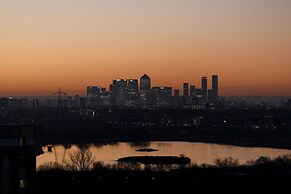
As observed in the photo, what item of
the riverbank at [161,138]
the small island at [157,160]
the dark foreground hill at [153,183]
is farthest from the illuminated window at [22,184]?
the riverbank at [161,138]

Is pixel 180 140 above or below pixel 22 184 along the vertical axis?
below

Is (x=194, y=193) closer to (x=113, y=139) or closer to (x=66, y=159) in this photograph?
(x=66, y=159)

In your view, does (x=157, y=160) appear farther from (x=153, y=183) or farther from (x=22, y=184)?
(x=22, y=184)

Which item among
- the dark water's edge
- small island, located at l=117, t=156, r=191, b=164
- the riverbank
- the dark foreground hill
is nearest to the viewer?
the dark foreground hill

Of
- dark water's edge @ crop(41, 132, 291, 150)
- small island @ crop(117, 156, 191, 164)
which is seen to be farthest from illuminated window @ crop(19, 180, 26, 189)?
dark water's edge @ crop(41, 132, 291, 150)

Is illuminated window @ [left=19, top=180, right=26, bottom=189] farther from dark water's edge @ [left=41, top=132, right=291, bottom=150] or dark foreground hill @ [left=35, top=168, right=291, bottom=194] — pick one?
dark water's edge @ [left=41, top=132, right=291, bottom=150]

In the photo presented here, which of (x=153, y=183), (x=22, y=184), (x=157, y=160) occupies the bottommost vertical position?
(x=157, y=160)

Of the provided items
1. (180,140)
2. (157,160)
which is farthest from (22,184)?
(180,140)

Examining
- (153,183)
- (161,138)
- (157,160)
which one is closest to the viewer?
(153,183)

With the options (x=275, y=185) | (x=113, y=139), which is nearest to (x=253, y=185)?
(x=275, y=185)

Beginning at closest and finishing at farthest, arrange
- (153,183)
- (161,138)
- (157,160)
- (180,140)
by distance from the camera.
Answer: (153,183)
(157,160)
(180,140)
(161,138)

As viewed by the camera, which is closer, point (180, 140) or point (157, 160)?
point (157, 160)
